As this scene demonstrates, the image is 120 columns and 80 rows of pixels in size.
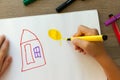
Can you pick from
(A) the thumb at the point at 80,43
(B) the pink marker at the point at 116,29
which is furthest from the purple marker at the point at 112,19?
(A) the thumb at the point at 80,43

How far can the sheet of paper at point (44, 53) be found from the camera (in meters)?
0.85

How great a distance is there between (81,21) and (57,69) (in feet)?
0.60

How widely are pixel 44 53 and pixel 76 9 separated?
19 cm

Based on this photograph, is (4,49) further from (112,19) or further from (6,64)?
(112,19)

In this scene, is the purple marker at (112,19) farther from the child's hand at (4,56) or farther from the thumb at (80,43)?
the child's hand at (4,56)

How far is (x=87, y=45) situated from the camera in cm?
82

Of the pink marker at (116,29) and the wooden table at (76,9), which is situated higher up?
the wooden table at (76,9)

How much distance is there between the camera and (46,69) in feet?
2.81

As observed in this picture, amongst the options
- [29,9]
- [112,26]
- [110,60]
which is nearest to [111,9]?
[112,26]

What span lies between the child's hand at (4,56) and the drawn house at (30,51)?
0.16 ft

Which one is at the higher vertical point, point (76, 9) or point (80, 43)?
point (76, 9)

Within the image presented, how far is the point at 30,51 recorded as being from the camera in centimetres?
86

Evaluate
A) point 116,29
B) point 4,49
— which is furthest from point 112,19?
point 4,49

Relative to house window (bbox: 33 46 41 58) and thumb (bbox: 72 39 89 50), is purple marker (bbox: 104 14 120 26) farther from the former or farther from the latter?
house window (bbox: 33 46 41 58)
